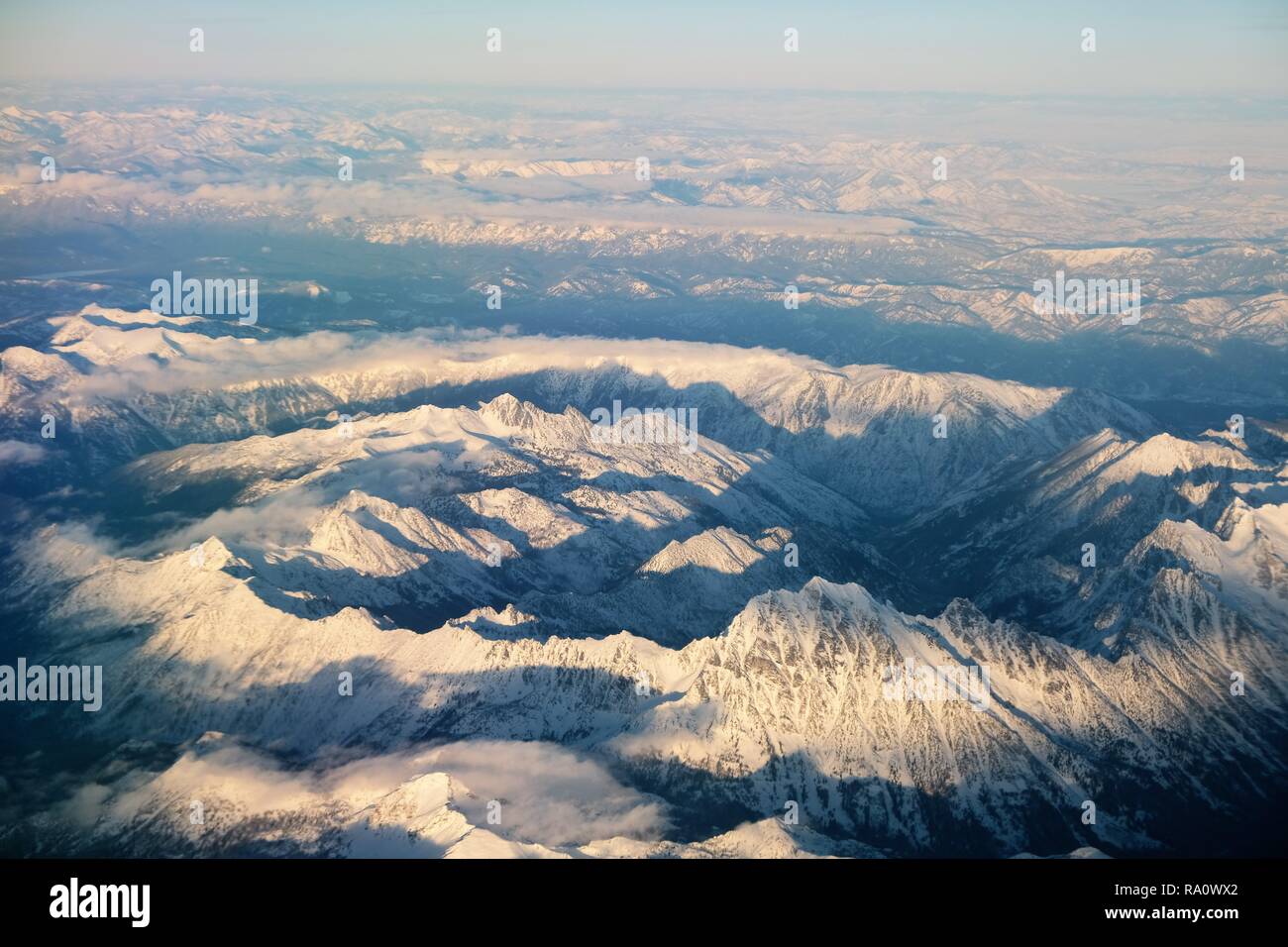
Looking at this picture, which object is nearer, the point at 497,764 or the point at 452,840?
the point at 452,840

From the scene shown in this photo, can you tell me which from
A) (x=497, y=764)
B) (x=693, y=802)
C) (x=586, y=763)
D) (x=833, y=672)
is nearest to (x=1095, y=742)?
(x=833, y=672)
